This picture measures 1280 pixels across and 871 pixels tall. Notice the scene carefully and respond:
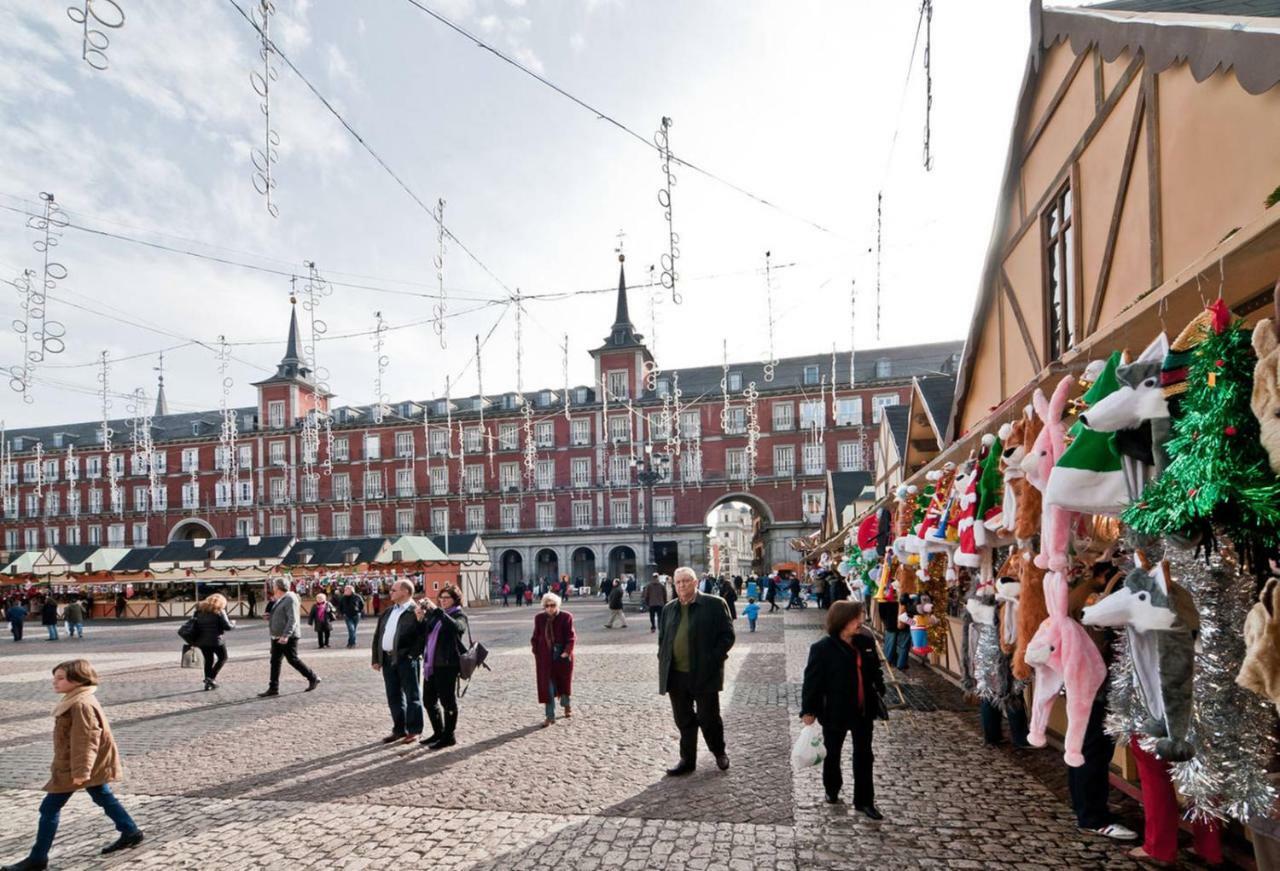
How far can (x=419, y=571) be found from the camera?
31.3 m

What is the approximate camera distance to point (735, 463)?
51.0 m

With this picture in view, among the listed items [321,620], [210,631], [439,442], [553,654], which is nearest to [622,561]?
[439,442]

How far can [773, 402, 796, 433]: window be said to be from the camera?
50.3 meters

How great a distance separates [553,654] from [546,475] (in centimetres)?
4627

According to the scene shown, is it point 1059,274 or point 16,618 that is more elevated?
point 1059,274

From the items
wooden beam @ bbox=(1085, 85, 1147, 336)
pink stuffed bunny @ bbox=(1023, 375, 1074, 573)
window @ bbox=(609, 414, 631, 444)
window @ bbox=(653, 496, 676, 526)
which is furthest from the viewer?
window @ bbox=(609, 414, 631, 444)

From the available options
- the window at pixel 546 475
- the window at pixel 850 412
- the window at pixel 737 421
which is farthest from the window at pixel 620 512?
the window at pixel 850 412

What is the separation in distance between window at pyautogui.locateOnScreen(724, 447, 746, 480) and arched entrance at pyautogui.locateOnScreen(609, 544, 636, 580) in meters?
7.82

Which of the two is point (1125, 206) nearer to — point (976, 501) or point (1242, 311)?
point (1242, 311)

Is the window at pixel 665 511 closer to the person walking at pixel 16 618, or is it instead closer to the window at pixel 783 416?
the window at pixel 783 416

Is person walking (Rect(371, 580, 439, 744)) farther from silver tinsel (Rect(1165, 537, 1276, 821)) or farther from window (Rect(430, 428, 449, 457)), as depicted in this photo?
window (Rect(430, 428, 449, 457))

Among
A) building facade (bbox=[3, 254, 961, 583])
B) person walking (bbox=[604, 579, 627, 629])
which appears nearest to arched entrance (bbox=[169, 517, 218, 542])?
building facade (bbox=[3, 254, 961, 583])

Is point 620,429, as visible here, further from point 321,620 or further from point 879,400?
point 321,620

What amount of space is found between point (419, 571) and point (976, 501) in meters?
27.7
